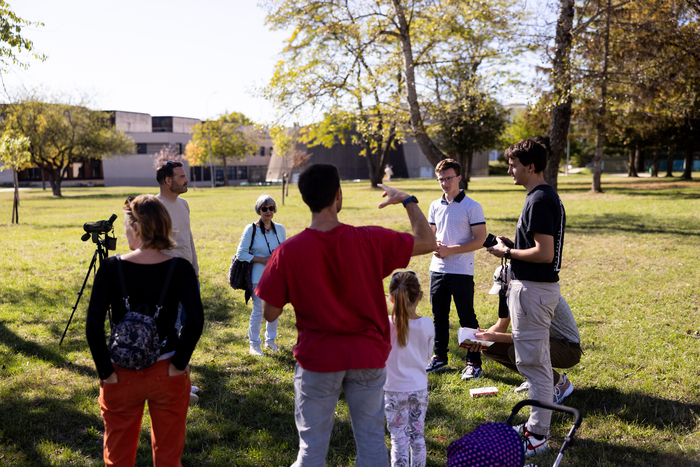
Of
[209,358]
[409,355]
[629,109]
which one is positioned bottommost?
[209,358]

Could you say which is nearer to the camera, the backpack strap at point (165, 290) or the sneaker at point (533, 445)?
the backpack strap at point (165, 290)

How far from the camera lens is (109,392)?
2549 mm

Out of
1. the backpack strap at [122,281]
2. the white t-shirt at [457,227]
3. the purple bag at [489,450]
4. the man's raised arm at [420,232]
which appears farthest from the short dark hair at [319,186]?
the white t-shirt at [457,227]

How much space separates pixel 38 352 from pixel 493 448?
18.0 feet

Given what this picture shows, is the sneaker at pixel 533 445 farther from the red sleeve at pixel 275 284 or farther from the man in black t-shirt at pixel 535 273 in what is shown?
the red sleeve at pixel 275 284

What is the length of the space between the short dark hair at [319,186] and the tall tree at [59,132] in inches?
1700

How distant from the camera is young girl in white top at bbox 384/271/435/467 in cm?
325

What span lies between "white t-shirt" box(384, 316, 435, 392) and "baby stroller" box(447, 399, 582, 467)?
0.76m

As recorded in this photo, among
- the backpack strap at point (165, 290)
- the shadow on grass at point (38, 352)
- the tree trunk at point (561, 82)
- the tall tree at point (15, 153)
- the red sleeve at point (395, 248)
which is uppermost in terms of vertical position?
the tree trunk at point (561, 82)

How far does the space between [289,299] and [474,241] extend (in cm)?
272

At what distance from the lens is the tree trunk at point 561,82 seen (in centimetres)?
1187

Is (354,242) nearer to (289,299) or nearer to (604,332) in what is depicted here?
(289,299)

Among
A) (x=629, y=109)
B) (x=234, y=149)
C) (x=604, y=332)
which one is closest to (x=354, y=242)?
(x=604, y=332)

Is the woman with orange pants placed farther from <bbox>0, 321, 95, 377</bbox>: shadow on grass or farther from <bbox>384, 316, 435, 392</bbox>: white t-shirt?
<bbox>0, 321, 95, 377</bbox>: shadow on grass
